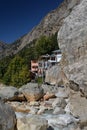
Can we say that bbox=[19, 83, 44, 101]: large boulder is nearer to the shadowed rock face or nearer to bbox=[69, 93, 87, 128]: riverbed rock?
bbox=[69, 93, 87, 128]: riverbed rock

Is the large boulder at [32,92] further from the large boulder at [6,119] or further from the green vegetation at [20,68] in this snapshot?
the large boulder at [6,119]

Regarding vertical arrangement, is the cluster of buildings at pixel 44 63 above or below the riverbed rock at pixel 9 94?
above

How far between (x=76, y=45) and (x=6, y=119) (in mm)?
4486

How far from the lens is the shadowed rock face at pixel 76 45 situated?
12.2 metres

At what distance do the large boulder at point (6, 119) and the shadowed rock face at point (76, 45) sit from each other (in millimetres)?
3127

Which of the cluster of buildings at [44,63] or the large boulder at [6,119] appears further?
the cluster of buildings at [44,63]

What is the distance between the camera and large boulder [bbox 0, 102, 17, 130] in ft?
33.5

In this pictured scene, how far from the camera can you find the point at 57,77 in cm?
5025

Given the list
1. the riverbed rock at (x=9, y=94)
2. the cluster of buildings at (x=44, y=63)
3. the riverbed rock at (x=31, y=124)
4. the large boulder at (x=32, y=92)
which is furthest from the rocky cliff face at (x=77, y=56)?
the cluster of buildings at (x=44, y=63)

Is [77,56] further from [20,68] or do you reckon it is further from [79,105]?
[20,68]

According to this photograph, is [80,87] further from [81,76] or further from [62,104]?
[62,104]

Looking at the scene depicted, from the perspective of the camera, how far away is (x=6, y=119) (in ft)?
34.6

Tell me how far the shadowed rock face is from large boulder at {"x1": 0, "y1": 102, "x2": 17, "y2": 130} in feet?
10.3

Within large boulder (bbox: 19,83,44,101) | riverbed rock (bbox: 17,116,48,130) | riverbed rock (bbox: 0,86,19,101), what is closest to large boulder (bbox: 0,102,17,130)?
riverbed rock (bbox: 17,116,48,130)
